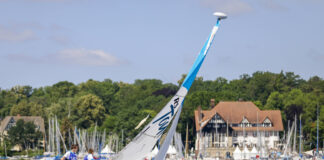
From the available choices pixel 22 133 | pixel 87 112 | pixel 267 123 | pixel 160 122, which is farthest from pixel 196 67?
pixel 87 112

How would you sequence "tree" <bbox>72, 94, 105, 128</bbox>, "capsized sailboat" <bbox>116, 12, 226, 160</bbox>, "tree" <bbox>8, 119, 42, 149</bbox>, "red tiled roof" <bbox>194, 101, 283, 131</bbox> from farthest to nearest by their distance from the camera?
1. "tree" <bbox>72, 94, 105, 128</bbox>
2. "tree" <bbox>8, 119, 42, 149</bbox>
3. "red tiled roof" <bbox>194, 101, 283, 131</bbox>
4. "capsized sailboat" <bbox>116, 12, 226, 160</bbox>

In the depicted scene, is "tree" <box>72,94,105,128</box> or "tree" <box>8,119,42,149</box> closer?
"tree" <box>8,119,42,149</box>

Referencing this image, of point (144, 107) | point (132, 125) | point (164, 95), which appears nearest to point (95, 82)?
point (164, 95)

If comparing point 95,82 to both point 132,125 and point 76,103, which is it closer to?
point 76,103

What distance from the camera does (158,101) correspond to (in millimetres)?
140375

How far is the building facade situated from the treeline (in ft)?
12.7

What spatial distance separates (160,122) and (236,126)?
92.9 metres

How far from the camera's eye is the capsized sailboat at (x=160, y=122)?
852 inches

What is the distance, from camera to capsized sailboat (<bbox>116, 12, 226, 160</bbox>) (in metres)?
21.6

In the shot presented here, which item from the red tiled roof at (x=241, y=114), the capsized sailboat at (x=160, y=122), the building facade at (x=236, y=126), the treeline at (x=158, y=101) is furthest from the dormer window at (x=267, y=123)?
the capsized sailboat at (x=160, y=122)

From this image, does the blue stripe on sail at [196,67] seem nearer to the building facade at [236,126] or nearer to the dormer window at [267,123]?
the building facade at [236,126]

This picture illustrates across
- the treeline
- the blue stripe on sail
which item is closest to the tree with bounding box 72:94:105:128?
the treeline

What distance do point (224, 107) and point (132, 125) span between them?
1790 cm

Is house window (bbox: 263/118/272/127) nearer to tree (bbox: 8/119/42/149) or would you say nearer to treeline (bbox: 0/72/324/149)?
treeline (bbox: 0/72/324/149)
